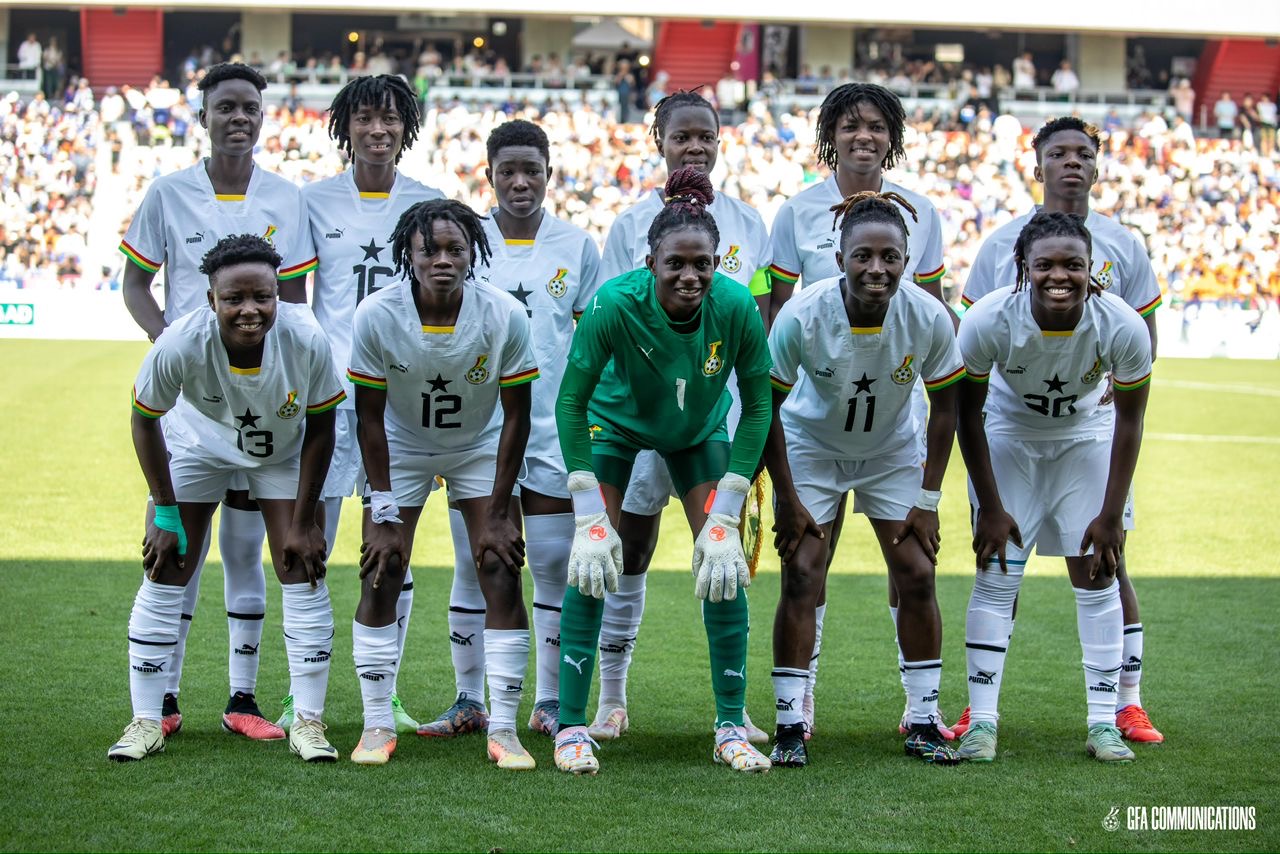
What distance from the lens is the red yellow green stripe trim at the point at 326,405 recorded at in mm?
5094

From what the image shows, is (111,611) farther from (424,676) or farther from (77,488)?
(77,488)

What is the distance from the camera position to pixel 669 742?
5371mm

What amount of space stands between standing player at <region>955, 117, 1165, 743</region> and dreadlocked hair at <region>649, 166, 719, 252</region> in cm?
132

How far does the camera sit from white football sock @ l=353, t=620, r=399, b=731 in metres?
5.07

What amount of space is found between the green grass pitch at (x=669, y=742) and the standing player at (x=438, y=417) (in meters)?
0.33

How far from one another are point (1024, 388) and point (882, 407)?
57 centimetres

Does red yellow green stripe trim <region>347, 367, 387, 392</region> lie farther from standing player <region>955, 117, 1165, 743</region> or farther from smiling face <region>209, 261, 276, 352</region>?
standing player <region>955, 117, 1165, 743</region>

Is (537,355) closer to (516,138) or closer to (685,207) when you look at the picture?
(516,138)

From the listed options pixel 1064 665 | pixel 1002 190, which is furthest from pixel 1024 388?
pixel 1002 190

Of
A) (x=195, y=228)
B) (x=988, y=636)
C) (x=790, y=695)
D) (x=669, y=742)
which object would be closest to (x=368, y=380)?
(x=195, y=228)

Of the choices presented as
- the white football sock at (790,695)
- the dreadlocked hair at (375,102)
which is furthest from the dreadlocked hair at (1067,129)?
the dreadlocked hair at (375,102)

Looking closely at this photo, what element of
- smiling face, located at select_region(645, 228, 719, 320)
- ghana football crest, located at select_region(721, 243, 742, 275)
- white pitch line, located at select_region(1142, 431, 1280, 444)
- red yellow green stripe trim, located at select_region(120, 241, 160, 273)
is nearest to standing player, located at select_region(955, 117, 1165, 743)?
ghana football crest, located at select_region(721, 243, 742, 275)

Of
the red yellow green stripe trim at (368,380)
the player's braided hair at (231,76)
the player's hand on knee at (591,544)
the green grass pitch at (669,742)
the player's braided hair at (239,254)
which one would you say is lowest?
the green grass pitch at (669,742)

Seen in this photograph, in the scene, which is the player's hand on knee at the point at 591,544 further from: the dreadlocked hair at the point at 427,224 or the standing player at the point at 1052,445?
the standing player at the point at 1052,445
